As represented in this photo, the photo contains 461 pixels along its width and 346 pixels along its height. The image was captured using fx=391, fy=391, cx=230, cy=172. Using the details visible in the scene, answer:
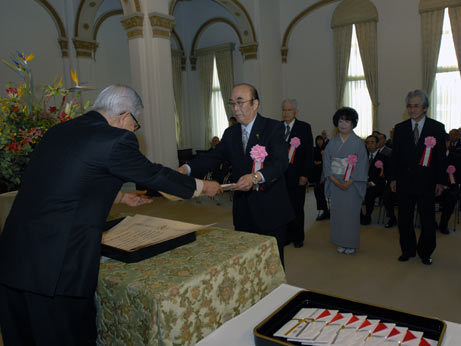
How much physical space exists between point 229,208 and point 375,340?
21.2ft

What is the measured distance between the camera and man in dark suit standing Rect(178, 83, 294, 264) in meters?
2.35

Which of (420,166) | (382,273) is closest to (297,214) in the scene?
(382,273)

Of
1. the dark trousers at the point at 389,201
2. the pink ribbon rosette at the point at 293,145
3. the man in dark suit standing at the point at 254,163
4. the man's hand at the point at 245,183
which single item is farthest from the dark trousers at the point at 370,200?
the man's hand at the point at 245,183

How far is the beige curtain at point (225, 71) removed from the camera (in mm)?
12758

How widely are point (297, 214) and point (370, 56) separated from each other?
6911 mm

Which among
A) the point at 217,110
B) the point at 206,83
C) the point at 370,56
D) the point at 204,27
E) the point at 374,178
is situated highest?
the point at 204,27

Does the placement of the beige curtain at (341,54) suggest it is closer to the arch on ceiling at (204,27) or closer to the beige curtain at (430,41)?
the beige curtain at (430,41)

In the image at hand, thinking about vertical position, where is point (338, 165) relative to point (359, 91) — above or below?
below

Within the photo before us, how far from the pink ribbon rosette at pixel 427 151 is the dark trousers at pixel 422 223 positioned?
344 mm

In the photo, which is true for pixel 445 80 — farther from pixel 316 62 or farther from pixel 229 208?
pixel 229 208

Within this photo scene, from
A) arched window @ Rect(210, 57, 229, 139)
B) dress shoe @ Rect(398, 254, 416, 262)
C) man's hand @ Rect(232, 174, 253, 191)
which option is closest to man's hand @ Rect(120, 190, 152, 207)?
man's hand @ Rect(232, 174, 253, 191)

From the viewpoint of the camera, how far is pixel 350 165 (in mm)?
4383

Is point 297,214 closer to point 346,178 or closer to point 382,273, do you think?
point 346,178

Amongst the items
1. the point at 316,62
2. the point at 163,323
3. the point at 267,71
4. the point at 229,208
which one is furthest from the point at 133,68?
the point at 163,323
